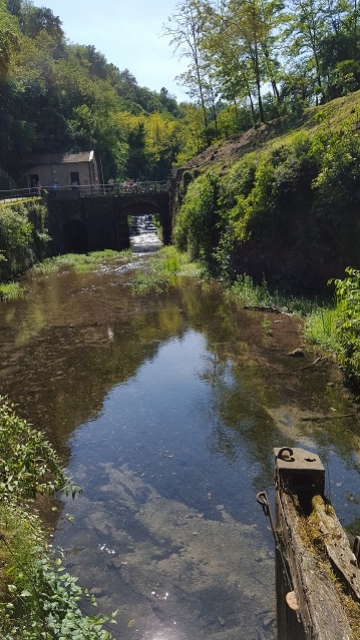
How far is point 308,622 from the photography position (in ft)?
11.3

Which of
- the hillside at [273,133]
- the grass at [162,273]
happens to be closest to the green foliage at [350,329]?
the hillside at [273,133]

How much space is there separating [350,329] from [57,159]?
4008 cm

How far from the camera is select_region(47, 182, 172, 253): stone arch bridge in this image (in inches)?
1391

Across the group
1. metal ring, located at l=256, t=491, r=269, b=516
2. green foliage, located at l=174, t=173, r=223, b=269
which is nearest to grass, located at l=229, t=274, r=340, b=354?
green foliage, located at l=174, t=173, r=223, b=269

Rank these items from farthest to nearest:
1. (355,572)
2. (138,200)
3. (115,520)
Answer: (138,200) → (115,520) → (355,572)

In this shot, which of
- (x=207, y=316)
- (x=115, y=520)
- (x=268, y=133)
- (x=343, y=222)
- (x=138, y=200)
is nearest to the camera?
(x=115, y=520)

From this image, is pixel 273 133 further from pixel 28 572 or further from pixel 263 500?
pixel 28 572

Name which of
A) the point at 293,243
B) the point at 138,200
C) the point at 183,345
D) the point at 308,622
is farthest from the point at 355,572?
the point at 138,200

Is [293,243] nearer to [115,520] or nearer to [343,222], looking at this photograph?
[343,222]

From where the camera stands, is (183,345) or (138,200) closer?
(183,345)

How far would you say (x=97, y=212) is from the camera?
1403 inches

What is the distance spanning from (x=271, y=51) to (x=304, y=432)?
27.6 meters

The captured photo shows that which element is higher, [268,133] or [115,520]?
[268,133]

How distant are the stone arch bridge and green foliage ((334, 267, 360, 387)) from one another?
2686 cm
